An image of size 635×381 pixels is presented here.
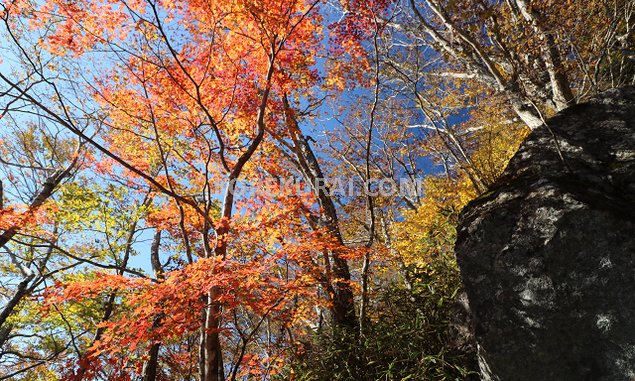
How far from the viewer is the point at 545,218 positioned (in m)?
2.90

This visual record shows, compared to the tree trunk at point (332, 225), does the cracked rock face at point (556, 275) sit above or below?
below

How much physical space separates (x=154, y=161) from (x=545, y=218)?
1162cm

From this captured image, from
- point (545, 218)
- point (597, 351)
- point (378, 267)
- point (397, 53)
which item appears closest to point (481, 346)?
point (597, 351)

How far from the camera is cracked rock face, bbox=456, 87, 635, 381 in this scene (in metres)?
2.50

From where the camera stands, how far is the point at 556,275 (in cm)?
Answer: 270

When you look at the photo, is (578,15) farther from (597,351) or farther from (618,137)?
(597,351)

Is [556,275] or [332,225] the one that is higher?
[332,225]

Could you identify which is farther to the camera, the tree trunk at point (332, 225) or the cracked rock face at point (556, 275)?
→ the tree trunk at point (332, 225)

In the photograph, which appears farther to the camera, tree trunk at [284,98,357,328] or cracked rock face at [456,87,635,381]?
tree trunk at [284,98,357,328]

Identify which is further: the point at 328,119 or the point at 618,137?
the point at 328,119

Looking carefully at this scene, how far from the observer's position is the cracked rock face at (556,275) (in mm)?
A: 2502

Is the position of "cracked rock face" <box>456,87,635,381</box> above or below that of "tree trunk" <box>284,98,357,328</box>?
below

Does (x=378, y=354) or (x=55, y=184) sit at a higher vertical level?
(x=55, y=184)

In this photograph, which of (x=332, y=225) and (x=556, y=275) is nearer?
(x=556, y=275)
